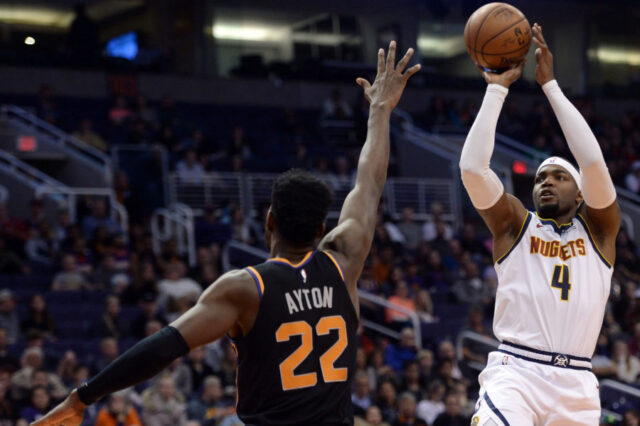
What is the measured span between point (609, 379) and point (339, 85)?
11.9 m

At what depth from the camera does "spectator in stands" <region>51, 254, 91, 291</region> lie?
12820mm

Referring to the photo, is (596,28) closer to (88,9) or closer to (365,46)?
(365,46)

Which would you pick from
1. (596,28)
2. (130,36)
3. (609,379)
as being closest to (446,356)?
(609,379)

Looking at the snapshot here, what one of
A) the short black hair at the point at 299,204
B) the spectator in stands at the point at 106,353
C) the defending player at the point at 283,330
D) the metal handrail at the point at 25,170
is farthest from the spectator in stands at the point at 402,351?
the short black hair at the point at 299,204

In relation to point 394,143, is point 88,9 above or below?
above

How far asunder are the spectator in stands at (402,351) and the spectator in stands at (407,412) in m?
1.42

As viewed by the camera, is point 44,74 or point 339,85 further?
point 339,85

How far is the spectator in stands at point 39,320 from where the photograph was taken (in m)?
11.6

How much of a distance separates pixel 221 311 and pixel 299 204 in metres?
0.52

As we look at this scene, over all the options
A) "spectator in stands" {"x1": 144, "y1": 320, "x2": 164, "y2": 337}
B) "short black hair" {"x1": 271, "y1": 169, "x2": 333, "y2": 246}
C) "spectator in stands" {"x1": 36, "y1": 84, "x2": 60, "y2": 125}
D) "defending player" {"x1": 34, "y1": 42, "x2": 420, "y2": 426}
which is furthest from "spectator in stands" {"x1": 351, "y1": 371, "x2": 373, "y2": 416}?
"spectator in stands" {"x1": 36, "y1": 84, "x2": 60, "y2": 125}

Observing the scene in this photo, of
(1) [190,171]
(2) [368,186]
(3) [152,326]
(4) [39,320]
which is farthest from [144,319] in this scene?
(2) [368,186]

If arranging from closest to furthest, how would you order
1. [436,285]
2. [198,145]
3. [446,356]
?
1. [446,356]
2. [436,285]
3. [198,145]

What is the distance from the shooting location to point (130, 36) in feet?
78.4

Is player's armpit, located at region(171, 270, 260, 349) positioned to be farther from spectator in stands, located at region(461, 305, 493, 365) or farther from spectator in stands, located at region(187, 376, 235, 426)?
spectator in stands, located at region(461, 305, 493, 365)
